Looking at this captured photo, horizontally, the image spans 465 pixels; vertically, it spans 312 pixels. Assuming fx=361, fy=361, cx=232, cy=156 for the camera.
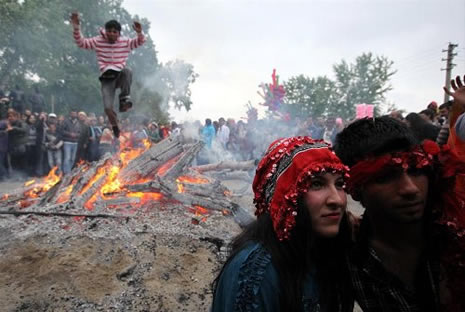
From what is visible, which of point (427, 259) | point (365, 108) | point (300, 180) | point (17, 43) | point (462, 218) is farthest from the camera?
point (17, 43)

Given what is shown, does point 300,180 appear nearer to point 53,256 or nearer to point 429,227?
point 429,227

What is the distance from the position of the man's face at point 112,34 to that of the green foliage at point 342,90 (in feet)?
140

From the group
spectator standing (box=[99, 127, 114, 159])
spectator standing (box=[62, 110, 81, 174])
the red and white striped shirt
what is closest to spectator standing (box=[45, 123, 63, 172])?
spectator standing (box=[62, 110, 81, 174])

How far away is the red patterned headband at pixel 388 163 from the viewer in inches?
77.1

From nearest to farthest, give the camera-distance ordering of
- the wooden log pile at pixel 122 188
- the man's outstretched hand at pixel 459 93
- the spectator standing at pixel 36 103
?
the man's outstretched hand at pixel 459 93, the wooden log pile at pixel 122 188, the spectator standing at pixel 36 103

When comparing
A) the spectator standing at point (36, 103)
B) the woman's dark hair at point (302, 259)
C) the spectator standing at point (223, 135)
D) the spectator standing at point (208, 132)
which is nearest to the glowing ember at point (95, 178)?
the woman's dark hair at point (302, 259)

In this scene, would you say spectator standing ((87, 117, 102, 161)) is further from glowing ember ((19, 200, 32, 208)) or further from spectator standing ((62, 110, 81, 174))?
glowing ember ((19, 200, 32, 208))

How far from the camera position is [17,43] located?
25.9m

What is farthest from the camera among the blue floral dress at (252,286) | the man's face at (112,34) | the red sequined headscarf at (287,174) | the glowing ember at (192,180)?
the glowing ember at (192,180)

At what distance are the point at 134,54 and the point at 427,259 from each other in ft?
134

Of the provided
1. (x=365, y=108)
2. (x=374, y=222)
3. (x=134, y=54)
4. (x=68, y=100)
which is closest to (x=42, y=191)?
Result: (x=374, y=222)

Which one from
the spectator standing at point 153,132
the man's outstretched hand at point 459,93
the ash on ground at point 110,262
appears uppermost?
the man's outstretched hand at point 459,93

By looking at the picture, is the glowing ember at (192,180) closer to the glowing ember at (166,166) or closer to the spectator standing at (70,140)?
the glowing ember at (166,166)

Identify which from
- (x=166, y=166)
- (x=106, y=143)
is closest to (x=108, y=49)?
(x=166, y=166)
